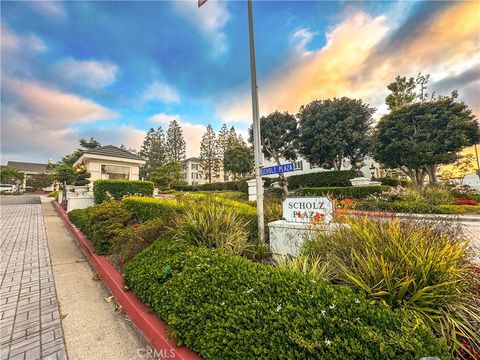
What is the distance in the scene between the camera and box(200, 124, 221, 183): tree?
42656 mm

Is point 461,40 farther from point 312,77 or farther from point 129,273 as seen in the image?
point 129,273

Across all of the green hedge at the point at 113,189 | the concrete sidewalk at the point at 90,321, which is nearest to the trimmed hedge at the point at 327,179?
the green hedge at the point at 113,189

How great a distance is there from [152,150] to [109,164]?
34.2m

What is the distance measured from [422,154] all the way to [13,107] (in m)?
25.4

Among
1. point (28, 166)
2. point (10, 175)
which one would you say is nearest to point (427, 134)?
point (10, 175)

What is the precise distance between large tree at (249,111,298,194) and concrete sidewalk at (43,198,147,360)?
65.8 feet

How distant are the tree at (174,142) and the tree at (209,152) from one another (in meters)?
7.01

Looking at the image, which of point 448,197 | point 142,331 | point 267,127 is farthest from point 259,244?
point 267,127

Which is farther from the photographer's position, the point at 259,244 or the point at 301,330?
the point at 259,244

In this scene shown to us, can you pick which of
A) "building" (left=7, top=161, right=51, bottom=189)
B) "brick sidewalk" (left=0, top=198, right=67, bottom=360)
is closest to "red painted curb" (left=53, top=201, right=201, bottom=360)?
"brick sidewalk" (left=0, top=198, right=67, bottom=360)

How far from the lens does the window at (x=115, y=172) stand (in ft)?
49.4

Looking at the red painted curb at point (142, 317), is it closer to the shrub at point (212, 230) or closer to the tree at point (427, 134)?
the shrub at point (212, 230)

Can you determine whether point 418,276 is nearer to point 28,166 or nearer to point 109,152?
point 109,152

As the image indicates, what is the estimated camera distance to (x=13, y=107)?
381 inches
